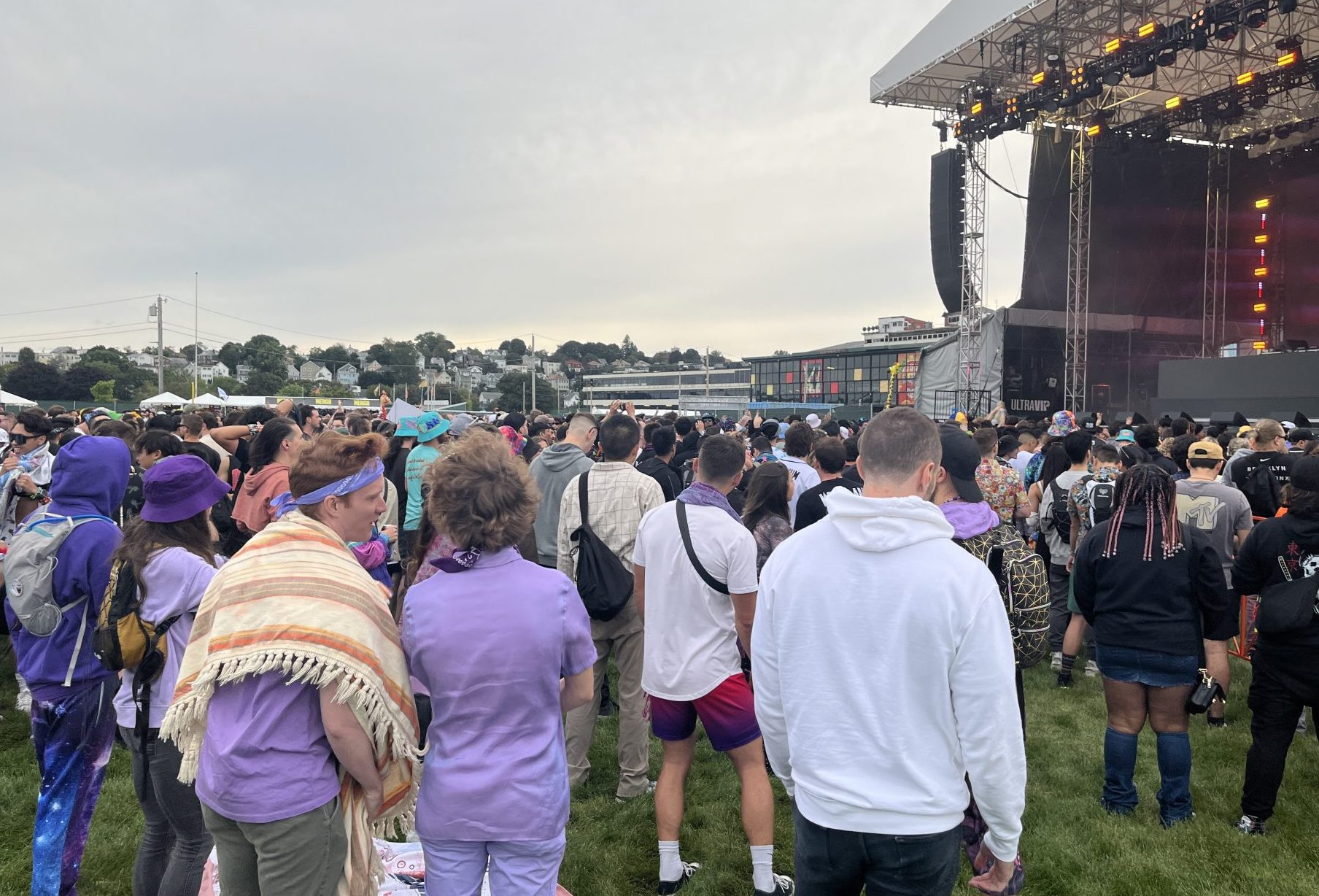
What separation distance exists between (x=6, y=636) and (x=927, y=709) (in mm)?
7426

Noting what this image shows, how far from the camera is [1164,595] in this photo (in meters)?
3.51

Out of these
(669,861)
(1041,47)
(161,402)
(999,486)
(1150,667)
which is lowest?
(669,861)

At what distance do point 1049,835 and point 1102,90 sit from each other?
17.3 metres

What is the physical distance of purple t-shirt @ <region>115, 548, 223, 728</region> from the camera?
2.46 metres

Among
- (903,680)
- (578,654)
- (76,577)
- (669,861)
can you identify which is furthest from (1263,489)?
(76,577)

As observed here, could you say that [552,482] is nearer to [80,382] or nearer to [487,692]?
[487,692]

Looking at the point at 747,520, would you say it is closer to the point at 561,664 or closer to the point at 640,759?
the point at 640,759

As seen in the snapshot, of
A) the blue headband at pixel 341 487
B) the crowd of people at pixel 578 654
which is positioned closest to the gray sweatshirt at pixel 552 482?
the crowd of people at pixel 578 654

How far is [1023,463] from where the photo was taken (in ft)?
24.6

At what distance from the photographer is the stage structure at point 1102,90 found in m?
15.3

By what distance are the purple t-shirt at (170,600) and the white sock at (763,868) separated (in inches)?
86.2

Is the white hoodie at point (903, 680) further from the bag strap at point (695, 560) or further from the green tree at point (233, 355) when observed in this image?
the green tree at point (233, 355)

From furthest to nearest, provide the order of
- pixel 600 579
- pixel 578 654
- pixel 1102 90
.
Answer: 1. pixel 1102 90
2. pixel 600 579
3. pixel 578 654

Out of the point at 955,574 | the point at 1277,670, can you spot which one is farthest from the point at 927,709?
the point at 1277,670
